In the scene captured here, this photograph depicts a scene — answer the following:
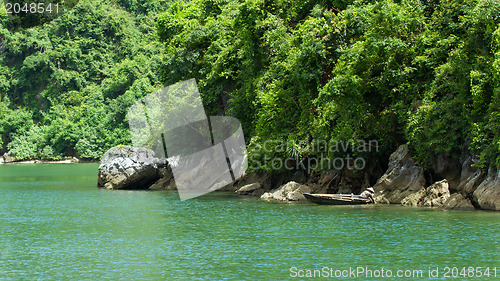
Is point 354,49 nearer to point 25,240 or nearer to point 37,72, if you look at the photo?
point 25,240

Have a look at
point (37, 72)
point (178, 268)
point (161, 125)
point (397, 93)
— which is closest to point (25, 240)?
point (178, 268)

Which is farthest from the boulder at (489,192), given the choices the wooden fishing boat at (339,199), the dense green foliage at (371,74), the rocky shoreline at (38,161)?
the rocky shoreline at (38,161)

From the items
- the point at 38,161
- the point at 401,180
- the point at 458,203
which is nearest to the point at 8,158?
the point at 38,161

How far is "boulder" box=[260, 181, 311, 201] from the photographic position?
34.4 meters

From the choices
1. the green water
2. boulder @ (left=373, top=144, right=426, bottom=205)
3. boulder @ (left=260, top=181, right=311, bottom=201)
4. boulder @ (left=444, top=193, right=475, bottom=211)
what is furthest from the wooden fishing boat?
boulder @ (left=444, top=193, right=475, bottom=211)

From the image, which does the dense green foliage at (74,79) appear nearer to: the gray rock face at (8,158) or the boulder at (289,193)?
the gray rock face at (8,158)

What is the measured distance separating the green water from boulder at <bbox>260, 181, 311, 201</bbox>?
144 centimetres

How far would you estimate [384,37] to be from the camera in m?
31.6

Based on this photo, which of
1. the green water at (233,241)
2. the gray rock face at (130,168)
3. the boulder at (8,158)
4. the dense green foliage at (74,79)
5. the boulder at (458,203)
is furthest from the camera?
the boulder at (8,158)

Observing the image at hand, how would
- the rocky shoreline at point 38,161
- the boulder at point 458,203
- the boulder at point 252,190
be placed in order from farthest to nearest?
the rocky shoreline at point 38,161, the boulder at point 252,190, the boulder at point 458,203

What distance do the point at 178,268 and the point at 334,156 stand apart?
16.3 metres

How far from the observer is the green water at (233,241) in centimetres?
1875

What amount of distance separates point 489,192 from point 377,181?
663 centimetres

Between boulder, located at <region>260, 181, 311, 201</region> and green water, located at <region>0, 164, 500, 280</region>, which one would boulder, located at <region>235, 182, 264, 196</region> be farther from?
green water, located at <region>0, 164, 500, 280</region>
